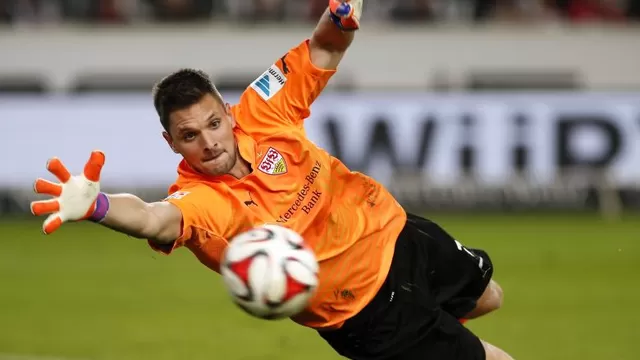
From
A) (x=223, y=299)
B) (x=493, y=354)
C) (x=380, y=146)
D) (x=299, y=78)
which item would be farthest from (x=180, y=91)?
(x=380, y=146)

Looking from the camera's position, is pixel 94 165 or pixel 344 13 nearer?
pixel 94 165

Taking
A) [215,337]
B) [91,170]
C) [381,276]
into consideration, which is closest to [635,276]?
[215,337]

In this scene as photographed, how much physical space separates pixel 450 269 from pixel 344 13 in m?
1.62

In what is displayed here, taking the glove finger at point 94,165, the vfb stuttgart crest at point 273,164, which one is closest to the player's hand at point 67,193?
the glove finger at point 94,165

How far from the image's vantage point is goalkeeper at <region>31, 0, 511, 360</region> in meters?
6.13

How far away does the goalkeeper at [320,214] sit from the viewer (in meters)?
6.13

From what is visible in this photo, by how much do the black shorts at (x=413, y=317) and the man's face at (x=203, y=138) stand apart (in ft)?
3.76

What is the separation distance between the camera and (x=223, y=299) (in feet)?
38.7

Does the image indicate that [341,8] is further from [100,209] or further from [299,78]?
[100,209]

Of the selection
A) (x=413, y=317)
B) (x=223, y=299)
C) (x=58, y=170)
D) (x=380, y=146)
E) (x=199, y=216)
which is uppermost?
(x=58, y=170)

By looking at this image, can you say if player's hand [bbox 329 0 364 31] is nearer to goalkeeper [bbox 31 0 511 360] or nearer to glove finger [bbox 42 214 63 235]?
goalkeeper [bbox 31 0 511 360]

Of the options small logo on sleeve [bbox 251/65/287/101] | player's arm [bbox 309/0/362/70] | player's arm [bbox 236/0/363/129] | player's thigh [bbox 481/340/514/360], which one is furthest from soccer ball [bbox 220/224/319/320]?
player's arm [bbox 309/0/362/70]

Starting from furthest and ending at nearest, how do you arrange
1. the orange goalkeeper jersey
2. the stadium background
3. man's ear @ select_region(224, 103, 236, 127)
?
the stadium background, man's ear @ select_region(224, 103, 236, 127), the orange goalkeeper jersey

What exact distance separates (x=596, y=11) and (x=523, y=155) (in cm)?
535
